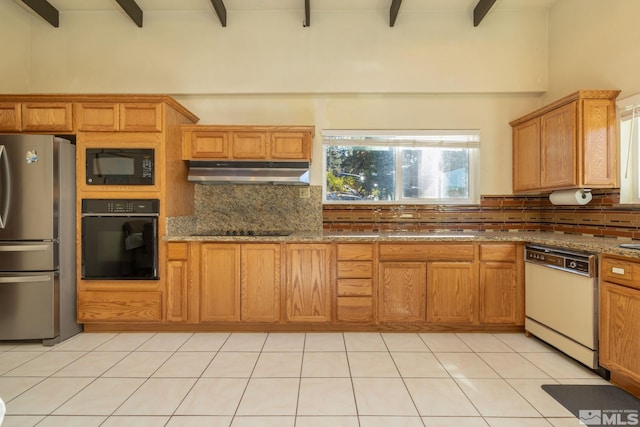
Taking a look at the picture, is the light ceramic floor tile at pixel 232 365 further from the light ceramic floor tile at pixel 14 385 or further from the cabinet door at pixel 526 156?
the cabinet door at pixel 526 156

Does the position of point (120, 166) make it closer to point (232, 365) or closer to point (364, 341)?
point (232, 365)

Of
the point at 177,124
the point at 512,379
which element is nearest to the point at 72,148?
the point at 177,124

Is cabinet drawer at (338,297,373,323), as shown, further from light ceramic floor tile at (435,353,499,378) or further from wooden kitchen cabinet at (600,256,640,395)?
wooden kitchen cabinet at (600,256,640,395)

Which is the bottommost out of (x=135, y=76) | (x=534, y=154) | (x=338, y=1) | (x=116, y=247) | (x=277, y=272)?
(x=277, y=272)

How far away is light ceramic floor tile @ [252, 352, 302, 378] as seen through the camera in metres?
2.29

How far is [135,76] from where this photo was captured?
365 cm

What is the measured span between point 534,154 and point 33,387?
4.52 m

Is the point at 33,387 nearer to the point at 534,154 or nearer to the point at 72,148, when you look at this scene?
the point at 72,148

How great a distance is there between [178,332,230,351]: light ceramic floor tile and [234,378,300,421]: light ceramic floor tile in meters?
0.71

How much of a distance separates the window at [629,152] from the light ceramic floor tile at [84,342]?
181 inches

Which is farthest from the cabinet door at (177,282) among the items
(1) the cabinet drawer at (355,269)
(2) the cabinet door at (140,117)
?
(1) the cabinet drawer at (355,269)

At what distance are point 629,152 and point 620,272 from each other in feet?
3.92

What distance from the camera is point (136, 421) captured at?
1.81 metres

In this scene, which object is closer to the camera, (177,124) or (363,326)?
(363,326)
